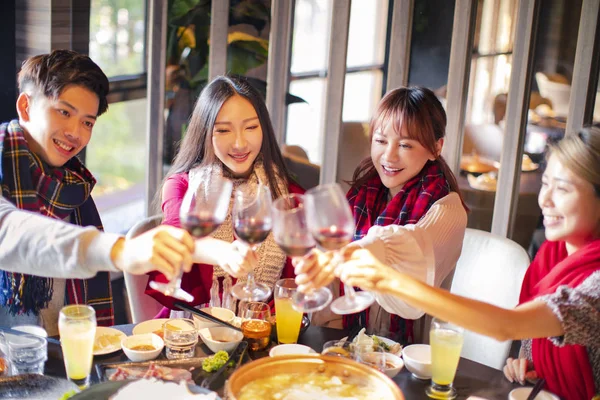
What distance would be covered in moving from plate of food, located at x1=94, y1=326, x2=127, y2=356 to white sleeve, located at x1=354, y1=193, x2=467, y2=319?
676mm

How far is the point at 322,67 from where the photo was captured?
3316 millimetres

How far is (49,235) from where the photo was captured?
4.83 ft

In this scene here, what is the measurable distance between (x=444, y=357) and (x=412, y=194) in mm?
812

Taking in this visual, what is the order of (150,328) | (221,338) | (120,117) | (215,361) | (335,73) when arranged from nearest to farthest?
(215,361), (221,338), (150,328), (335,73), (120,117)

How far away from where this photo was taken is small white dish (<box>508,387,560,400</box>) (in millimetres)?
1469

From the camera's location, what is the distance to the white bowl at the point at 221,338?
1.63 m

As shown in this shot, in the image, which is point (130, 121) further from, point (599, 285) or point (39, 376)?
point (599, 285)

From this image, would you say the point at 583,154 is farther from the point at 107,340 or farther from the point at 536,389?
the point at 107,340

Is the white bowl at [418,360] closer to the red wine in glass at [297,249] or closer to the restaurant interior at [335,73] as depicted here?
the red wine in glass at [297,249]

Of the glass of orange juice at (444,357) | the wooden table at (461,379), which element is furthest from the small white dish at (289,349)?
the glass of orange juice at (444,357)

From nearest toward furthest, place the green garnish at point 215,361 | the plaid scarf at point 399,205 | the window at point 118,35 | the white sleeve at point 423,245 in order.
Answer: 1. the green garnish at point 215,361
2. the white sleeve at point 423,245
3. the plaid scarf at point 399,205
4. the window at point 118,35

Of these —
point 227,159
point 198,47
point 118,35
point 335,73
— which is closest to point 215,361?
point 227,159

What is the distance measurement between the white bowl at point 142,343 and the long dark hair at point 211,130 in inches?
30.0

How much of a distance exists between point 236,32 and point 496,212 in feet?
4.73
